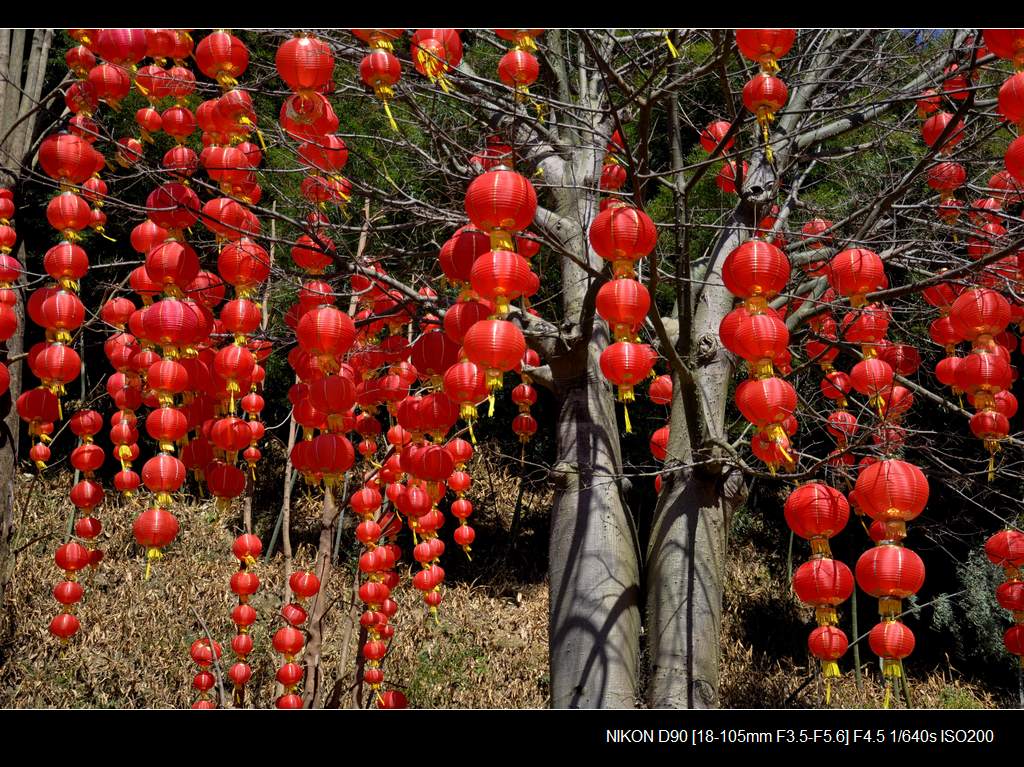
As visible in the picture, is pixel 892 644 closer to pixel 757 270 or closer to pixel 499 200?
pixel 757 270

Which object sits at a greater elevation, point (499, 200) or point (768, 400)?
point (499, 200)

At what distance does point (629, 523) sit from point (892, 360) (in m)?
2.23

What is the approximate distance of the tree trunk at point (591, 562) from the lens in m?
4.21

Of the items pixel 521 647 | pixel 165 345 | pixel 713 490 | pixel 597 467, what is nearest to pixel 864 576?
pixel 713 490

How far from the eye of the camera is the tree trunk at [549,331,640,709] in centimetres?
421

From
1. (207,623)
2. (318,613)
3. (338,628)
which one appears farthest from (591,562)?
(207,623)

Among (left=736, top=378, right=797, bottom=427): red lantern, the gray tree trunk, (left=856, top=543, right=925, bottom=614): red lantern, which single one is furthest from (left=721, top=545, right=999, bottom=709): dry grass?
the gray tree trunk

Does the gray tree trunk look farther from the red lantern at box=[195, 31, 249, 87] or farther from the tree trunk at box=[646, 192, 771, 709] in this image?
the tree trunk at box=[646, 192, 771, 709]

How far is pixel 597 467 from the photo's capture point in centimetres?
466

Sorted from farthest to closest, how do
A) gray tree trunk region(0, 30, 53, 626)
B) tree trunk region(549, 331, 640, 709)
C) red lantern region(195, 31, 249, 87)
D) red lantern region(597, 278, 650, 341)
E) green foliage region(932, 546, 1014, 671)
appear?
1. green foliage region(932, 546, 1014, 671)
2. gray tree trunk region(0, 30, 53, 626)
3. tree trunk region(549, 331, 640, 709)
4. red lantern region(195, 31, 249, 87)
5. red lantern region(597, 278, 650, 341)

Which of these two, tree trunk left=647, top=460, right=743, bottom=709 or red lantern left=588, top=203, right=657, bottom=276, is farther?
tree trunk left=647, top=460, right=743, bottom=709

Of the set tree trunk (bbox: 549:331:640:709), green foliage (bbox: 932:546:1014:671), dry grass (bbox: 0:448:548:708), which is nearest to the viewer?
tree trunk (bbox: 549:331:640:709)

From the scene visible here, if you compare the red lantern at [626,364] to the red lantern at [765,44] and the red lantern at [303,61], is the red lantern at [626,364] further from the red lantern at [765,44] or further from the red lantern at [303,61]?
the red lantern at [303,61]

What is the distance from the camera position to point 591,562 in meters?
4.45
